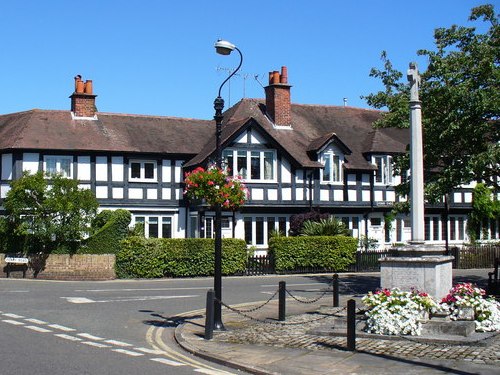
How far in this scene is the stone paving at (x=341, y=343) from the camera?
39.3 feet

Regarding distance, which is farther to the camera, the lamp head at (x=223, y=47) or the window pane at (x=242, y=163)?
the window pane at (x=242, y=163)

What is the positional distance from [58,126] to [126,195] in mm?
5316

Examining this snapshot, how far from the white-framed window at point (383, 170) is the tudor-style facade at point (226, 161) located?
0.06m

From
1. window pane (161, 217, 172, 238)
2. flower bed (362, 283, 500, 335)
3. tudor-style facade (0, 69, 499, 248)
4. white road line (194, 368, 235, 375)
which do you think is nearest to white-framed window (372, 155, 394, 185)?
tudor-style facade (0, 69, 499, 248)

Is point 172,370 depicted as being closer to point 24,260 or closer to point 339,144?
point 24,260

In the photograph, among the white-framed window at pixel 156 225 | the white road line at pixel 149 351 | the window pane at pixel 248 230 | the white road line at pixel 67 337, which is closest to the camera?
the white road line at pixel 149 351

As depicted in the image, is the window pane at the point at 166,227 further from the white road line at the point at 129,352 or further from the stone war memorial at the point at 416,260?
the white road line at the point at 129,352

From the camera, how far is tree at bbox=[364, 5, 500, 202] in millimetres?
20672

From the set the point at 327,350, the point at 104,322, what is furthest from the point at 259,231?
the point at 327,350

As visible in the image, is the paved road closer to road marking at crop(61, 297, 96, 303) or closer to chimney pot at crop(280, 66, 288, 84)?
road marking at crop(61, 297, 96, 303)

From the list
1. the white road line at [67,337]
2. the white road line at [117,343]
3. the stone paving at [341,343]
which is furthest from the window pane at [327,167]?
the white road line at [117,343]

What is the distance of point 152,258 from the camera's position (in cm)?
3081

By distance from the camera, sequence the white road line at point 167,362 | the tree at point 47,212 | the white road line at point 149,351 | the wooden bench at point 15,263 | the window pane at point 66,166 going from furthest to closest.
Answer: the window pane at point 66,166 → the wooden bench at point 15,263 → the tree at point 47,212 → the white road line at point 149,351 → the white road line at point 167,362

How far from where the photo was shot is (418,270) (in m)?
14.6
